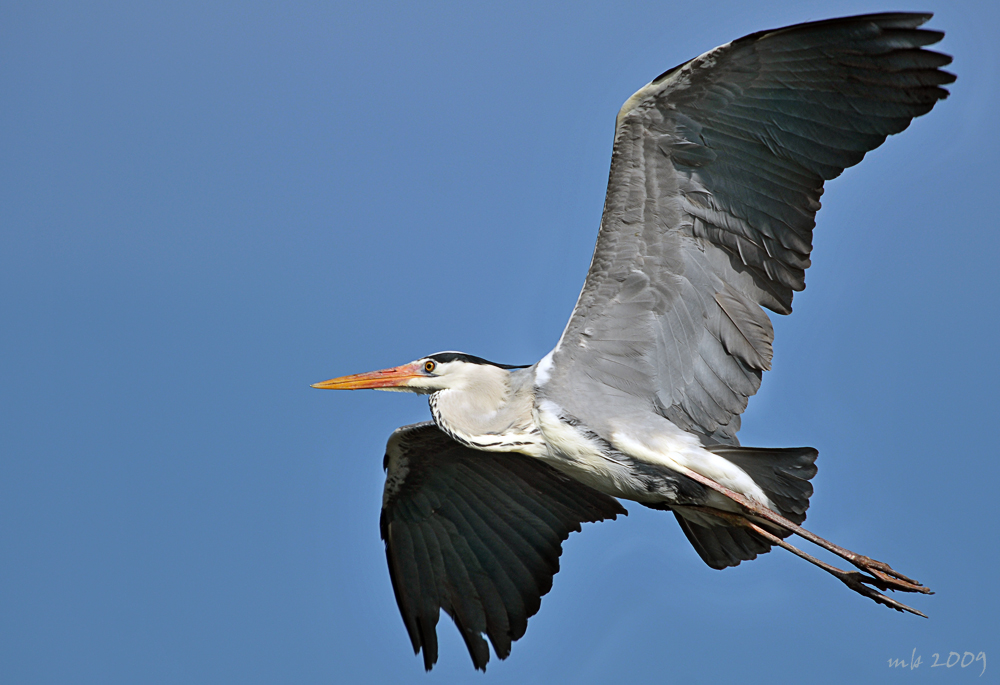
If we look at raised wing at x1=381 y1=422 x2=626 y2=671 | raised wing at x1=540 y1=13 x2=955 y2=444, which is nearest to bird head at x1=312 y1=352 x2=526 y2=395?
raised wing at x1=540 y1=13 x2=955 y2=444

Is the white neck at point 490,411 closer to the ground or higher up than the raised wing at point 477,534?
higher up

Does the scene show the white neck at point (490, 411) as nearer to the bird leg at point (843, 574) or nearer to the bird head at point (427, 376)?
the bird head at point (427, 376)

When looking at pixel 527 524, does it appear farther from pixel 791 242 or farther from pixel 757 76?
pixel 757 76

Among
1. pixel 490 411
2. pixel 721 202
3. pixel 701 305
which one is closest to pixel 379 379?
pixel 490 411

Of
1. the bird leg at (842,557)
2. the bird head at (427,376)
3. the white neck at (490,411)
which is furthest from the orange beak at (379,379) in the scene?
the bird leg at (842,557)

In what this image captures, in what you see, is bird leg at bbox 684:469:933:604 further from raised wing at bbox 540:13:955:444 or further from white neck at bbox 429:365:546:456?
white neck at bbox 429:365:546:456

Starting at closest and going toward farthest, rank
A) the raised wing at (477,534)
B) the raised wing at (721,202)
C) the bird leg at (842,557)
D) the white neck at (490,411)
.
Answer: the raised wing at (721,202), the bird leg at (842,557), the white neck at (490,411), the raised wing at (477,534)

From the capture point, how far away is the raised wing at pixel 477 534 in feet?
19.0

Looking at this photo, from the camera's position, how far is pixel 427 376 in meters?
5.18

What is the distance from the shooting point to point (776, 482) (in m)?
4.68

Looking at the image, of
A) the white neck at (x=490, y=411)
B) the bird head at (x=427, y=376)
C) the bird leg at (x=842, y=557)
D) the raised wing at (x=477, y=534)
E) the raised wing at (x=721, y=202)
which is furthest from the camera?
the raised wing at (x=477, y=534)

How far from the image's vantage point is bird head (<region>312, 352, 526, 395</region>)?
16.7ft

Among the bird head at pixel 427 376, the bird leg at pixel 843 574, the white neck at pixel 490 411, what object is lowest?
the bird leg at pixel 843 574

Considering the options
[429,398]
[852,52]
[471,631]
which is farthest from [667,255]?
[471,631]
